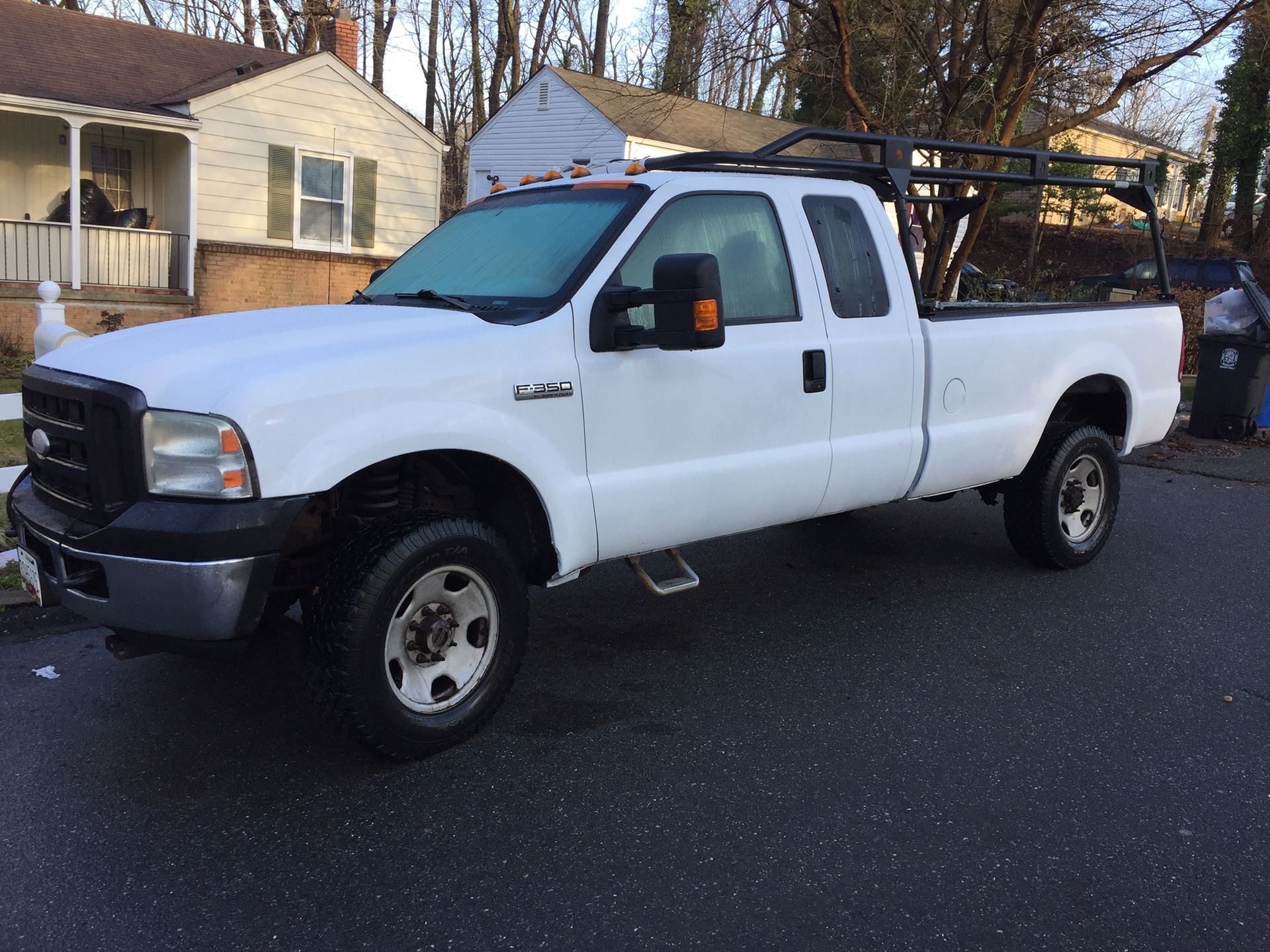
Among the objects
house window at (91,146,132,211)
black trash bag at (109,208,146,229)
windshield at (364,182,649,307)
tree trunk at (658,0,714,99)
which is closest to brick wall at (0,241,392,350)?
black trash bag at (109,208,146,229)

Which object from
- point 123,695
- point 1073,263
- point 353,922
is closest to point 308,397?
point 353,922

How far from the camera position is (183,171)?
1684 cm

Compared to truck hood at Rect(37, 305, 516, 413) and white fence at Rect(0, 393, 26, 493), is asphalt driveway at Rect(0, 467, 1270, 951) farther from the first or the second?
white fence at Rect(0, 393, 26, 493)

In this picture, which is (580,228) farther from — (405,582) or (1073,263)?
(1073,263)

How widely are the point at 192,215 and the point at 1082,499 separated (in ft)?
47.1

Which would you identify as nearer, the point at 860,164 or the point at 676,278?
the point at 676,278

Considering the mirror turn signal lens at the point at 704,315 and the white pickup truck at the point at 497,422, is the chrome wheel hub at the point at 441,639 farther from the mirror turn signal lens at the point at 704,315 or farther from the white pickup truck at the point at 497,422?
the mirror turn signal lens at the point at 704,315

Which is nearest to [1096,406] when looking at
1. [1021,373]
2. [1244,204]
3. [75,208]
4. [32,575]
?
[1021,373]

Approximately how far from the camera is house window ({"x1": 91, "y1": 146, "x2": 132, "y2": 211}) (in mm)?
17062

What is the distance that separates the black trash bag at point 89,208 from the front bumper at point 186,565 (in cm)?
1484

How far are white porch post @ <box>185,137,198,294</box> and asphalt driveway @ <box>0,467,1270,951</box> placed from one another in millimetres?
12929

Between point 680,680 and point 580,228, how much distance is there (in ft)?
6.31

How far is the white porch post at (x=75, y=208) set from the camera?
15.0 metres

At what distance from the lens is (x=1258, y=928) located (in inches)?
118
